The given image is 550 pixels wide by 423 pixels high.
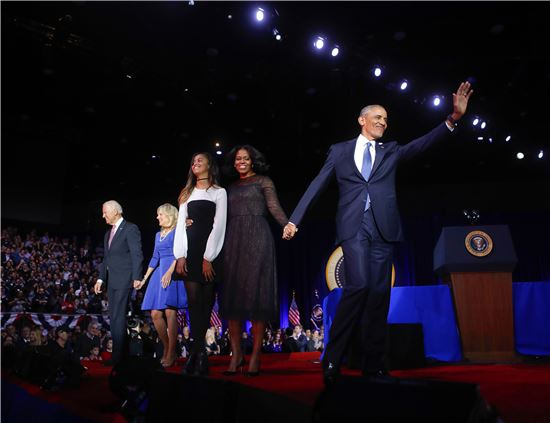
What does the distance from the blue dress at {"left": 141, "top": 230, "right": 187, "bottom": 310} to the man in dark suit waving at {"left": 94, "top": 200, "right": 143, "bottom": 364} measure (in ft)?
0.56

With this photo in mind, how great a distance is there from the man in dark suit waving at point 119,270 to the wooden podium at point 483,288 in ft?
9.65

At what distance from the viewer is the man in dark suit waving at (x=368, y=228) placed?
8.82 ft

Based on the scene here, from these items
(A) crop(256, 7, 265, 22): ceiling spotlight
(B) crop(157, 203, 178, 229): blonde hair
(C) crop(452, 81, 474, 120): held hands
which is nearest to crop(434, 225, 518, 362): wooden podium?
(C) crop(452, 81, 474, 120): held hands

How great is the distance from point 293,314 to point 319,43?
30.9 feet

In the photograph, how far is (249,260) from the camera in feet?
11.1

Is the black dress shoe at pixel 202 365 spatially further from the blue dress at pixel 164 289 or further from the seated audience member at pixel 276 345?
the seated audience member at pixel 276 345

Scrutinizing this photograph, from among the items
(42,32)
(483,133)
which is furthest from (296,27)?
(483,133)

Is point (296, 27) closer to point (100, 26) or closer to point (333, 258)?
point (100, 26)

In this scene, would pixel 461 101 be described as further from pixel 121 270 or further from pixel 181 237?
pixel 121 270

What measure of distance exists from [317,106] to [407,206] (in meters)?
6.14

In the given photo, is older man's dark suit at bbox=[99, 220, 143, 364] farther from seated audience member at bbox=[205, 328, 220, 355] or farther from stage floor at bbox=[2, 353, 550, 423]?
seated audience member at bbox=[205, 328, 220, 355]

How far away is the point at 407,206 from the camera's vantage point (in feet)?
49.5

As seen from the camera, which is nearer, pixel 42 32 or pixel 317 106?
pixel 42 32

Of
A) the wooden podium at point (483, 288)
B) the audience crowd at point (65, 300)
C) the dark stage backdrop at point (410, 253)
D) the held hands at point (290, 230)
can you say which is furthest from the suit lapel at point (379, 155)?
the dark stage backdrop at point (410, 253)
